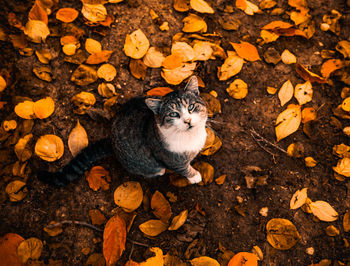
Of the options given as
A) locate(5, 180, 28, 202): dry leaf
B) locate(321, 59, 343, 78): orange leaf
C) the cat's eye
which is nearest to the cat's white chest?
the cat's eye

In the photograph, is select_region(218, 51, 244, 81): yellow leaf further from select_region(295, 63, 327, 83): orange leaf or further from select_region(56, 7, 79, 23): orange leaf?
select_region(56, 7, 79, 23): orange leaf

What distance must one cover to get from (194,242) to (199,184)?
51 centimetres

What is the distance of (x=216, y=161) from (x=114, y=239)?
1174 mm

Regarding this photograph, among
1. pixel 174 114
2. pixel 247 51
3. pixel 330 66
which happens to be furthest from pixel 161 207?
pixel 330 66

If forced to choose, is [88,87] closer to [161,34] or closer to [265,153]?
[161,34]

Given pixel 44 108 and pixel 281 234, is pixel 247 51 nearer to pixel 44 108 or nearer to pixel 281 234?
pixel 281 234

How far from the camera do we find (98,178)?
212cm

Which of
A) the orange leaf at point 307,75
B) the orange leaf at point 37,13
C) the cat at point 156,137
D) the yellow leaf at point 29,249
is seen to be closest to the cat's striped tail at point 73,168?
the cat at point 156,137

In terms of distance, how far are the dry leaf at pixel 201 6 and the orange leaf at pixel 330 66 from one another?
1.39 m

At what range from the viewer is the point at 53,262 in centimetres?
191

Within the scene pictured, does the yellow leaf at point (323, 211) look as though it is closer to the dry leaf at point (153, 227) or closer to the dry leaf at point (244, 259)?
the dry leaf at point (244, 259)

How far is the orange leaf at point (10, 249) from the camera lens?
5.98 feet

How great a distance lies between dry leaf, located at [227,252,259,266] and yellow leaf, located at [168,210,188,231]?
53cm

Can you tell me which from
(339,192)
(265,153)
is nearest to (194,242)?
(265,153)
